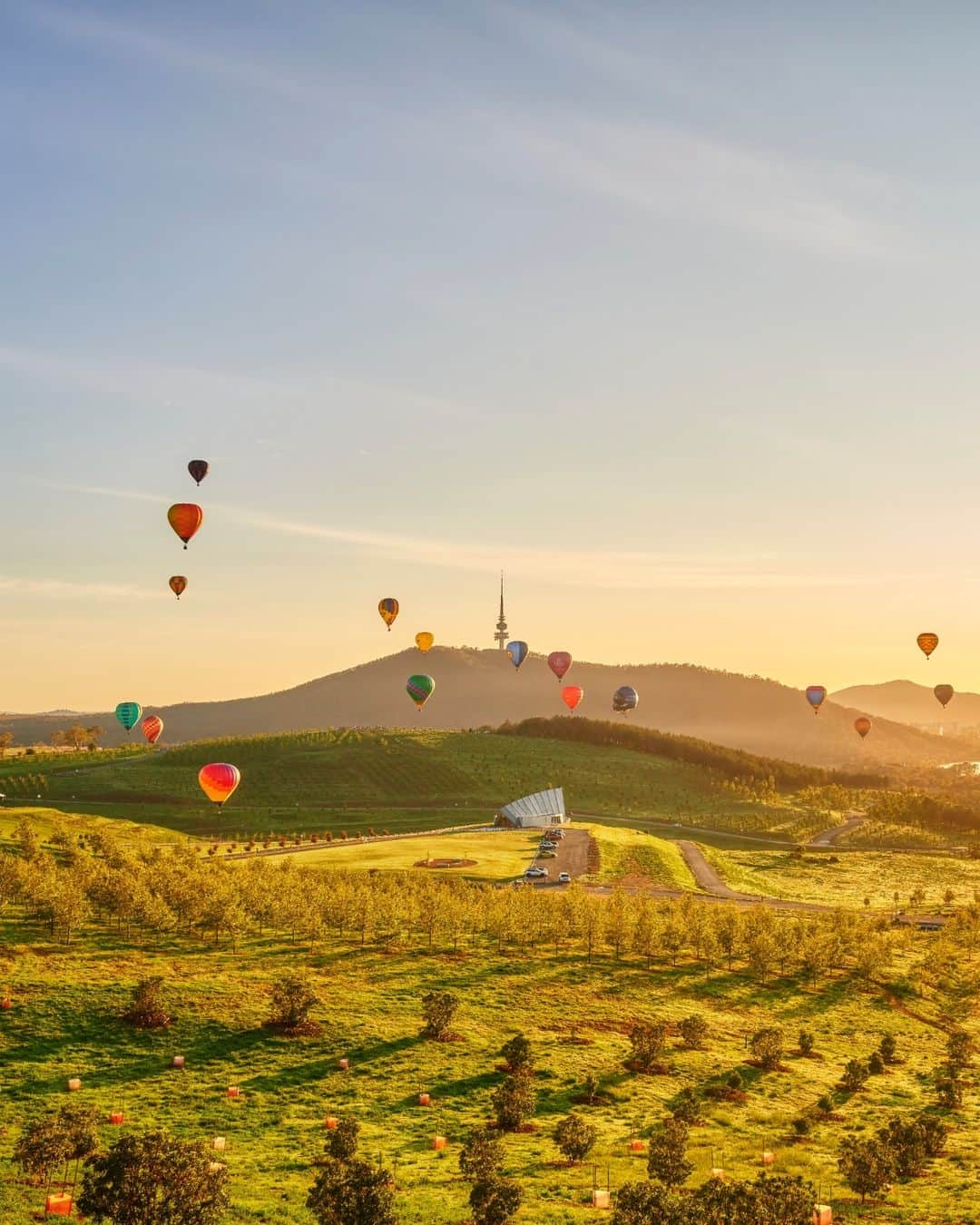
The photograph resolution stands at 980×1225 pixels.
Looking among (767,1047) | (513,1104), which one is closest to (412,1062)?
(513,1104)

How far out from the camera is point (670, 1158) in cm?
3519

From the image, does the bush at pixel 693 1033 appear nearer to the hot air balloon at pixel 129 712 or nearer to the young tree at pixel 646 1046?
the young tree at pixel 646 1046

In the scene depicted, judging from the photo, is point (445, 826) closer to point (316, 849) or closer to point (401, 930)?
point (316, 849)

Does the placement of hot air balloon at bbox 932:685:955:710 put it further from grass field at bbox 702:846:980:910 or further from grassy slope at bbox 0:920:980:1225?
grassy slope at bbox 0:920:980:1225

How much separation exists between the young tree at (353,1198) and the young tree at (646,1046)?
2650 cm

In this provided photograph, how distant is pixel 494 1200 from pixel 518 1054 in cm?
2011

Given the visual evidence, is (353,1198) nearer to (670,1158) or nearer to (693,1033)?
(670,1158)

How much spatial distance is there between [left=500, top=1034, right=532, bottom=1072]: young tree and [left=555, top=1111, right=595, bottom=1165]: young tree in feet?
36.4

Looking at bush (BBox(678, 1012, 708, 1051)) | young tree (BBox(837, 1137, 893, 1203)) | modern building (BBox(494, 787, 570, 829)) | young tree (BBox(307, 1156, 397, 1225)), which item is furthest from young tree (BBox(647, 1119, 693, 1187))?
modern building (BBox(494, 787, 570, 829))

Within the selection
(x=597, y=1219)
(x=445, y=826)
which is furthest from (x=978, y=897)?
(x=597, y=1219)

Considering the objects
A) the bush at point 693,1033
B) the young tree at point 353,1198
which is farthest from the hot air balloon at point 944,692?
the young tree at point 353,1198

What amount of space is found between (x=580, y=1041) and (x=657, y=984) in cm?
1526

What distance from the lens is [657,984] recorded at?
232 feet

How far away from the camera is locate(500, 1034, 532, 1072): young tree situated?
A: 168ft
